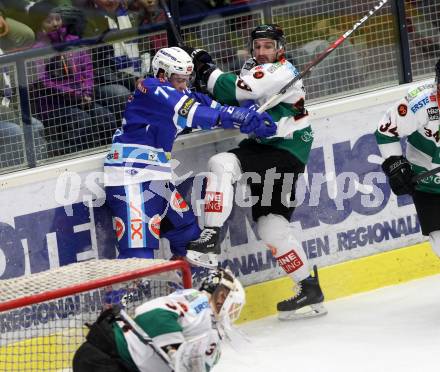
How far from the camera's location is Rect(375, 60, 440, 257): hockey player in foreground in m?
6.01

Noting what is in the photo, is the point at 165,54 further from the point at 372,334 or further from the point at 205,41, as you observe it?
the point at 372,334

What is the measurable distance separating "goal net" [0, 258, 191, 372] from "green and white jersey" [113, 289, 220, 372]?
0.88 ft

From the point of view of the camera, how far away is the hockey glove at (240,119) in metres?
5.88

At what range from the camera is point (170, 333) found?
4.41 m

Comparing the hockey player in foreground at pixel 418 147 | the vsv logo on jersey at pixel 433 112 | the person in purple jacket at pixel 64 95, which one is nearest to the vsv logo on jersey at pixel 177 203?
the person in purple jacket at pixel 64 95

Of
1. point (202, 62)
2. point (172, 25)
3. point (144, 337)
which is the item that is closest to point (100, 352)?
point (144, 337)

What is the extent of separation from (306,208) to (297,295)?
563 millimetres

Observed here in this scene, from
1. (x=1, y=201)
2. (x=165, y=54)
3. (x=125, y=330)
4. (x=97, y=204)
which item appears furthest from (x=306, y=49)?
(x=125, y=330)

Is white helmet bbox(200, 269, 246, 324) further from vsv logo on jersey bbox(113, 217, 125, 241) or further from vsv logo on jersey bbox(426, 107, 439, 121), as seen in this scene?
vsv logo on jersey bbox(426, 107, 439, 121)

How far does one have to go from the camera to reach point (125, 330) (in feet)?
14.9

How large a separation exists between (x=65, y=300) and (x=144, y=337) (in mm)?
1111

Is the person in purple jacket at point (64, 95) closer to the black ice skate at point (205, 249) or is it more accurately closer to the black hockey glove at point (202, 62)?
the black hockey glove at point (202, 62)

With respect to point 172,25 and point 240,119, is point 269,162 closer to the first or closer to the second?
point 240,119

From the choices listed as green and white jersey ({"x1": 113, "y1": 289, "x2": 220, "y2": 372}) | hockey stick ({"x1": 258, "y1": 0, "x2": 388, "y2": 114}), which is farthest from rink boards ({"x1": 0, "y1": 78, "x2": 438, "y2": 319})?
green and white jersey ({"x1": 113, "y1": 289, "x2": 220, "y2": 372})
